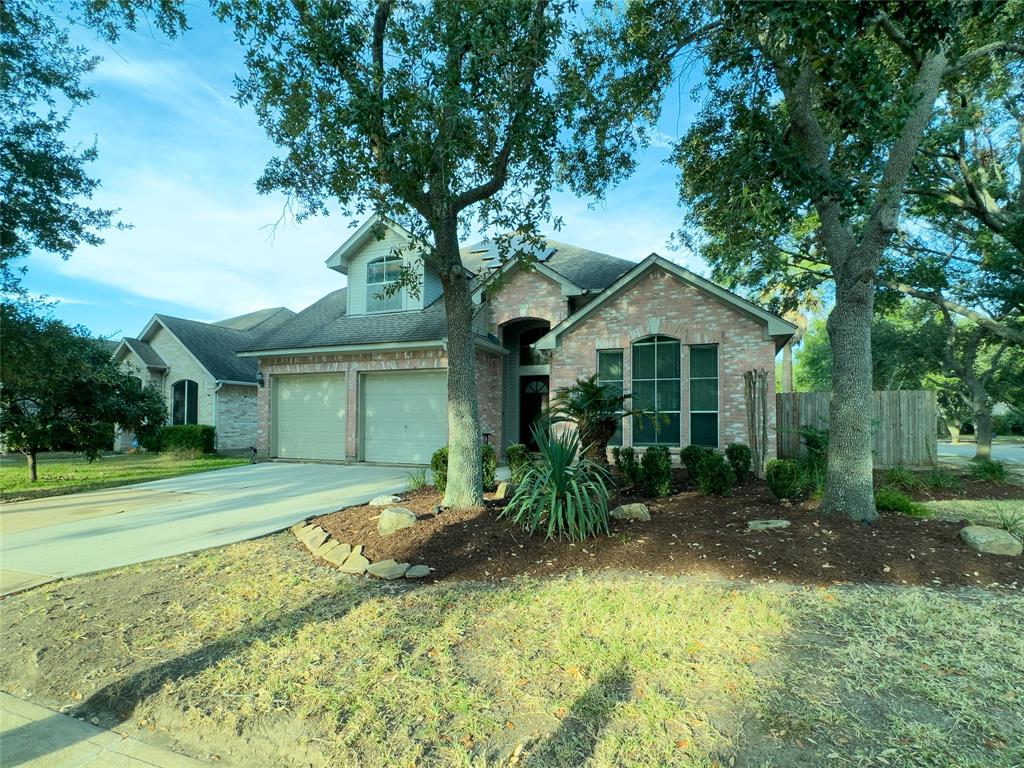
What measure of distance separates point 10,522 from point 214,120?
6.21m

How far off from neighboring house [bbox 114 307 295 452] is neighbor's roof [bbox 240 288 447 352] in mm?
3867

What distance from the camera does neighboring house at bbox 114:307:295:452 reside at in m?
17.9

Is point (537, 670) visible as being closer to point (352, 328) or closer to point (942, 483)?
point (942, 483)

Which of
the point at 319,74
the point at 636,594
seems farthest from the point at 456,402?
the point at 319,74

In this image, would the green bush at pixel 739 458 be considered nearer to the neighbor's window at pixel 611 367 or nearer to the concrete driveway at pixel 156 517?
the neighbor's window at pixel 611 367

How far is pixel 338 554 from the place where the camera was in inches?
200

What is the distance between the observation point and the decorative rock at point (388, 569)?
180 inches

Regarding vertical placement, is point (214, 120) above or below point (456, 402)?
above

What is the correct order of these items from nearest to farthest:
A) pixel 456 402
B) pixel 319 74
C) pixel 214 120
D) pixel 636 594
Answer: pixel 636 594 < pixel 319 74 < pixel 456 402 < pixel 214 120

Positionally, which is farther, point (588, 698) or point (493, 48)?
point (493, 48)

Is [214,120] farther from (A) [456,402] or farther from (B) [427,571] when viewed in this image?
(B) [427,571]

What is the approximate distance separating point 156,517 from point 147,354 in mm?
14635

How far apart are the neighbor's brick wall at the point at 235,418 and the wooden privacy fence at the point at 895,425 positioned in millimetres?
17202

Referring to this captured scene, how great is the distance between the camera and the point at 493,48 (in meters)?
5.41
